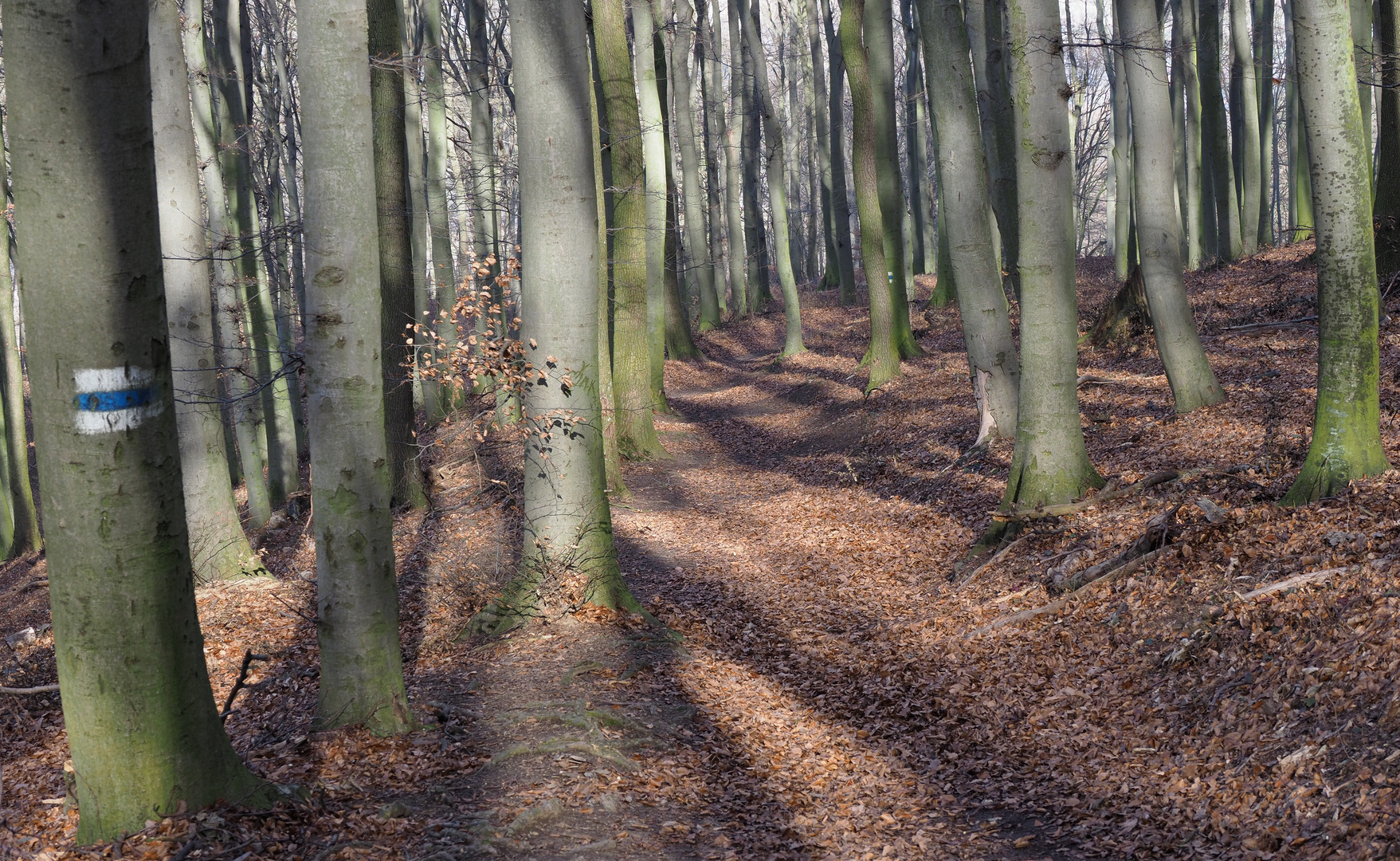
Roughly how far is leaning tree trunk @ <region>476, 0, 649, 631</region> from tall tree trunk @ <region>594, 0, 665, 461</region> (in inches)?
224

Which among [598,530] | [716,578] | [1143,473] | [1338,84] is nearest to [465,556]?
[716,578]

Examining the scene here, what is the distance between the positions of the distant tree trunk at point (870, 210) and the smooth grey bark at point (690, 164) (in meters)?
4.03

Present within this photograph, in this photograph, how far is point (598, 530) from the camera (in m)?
6.89

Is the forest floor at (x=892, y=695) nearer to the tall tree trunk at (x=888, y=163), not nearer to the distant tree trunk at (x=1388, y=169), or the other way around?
the distant tree trunk at (x=1388, y=169)

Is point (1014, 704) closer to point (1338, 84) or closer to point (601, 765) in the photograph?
point (601, 765)

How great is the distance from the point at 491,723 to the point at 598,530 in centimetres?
187

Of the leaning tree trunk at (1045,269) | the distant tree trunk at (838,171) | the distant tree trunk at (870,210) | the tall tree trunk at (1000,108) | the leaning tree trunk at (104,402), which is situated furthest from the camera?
the distant tree trunk at (838,171)

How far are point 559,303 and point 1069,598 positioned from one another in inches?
168

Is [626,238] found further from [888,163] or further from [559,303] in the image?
[888,163]

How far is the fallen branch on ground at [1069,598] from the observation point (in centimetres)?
661

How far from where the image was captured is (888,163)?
18.2 metres

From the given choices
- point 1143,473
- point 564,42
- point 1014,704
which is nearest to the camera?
point 1014,704

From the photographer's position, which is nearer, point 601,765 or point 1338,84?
point 601,765

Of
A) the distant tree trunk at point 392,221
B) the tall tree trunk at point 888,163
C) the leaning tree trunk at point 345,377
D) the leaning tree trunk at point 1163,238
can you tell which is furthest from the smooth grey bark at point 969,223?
the leaning tree trunk at point 345,377
